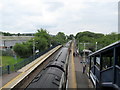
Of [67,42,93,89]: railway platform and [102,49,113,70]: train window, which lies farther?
[67,42,93,89]: railway platform

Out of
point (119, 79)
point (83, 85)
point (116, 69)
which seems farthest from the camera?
point (83, 85)

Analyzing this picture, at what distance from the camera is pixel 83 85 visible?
974 cm

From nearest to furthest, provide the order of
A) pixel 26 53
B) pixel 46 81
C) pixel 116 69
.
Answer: pixel 116 69 → pixel 46 81 → pixel 26 53

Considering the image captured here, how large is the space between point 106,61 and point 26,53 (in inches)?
846

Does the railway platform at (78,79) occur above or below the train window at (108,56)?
below

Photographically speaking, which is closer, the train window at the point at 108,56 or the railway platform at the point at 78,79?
the train window at the point at 108,56

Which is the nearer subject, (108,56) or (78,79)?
(108,56)

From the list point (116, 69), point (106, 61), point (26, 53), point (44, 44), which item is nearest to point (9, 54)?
point (26, 53)

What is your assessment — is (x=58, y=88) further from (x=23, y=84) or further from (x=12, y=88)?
(x=23, y=84)

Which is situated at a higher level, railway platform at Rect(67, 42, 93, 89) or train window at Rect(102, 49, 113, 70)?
train window at Rect(102, 49, 113, 70)

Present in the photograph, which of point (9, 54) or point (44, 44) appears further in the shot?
point (44, 44)

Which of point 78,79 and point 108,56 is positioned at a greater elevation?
point 108,56

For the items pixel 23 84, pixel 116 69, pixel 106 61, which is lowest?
pixel 23 84

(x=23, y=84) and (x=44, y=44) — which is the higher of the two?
(x=44, y=44)
